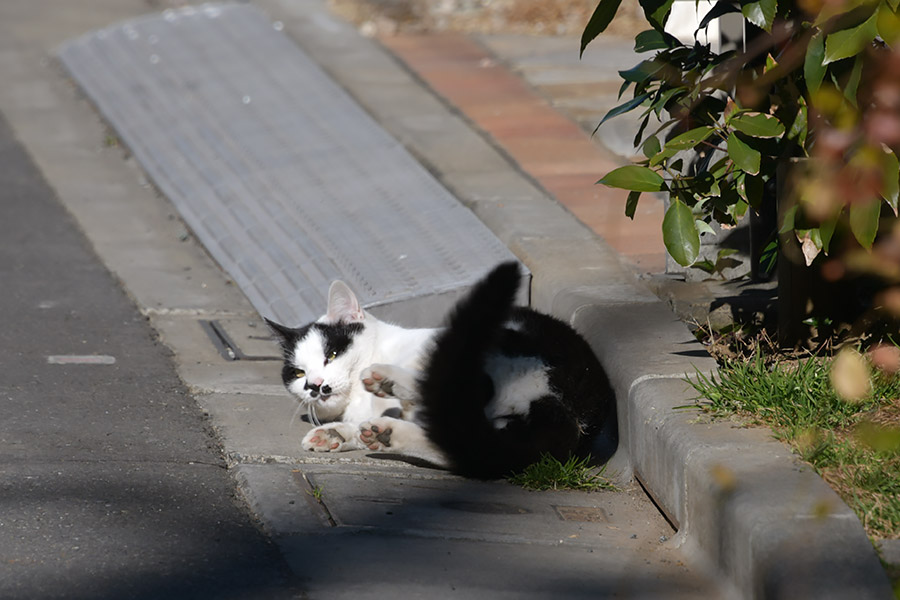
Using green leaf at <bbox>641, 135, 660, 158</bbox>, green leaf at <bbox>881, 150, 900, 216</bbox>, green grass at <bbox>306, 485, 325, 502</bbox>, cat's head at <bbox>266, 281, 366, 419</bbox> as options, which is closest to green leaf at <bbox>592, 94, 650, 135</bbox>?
green leaf at <bbox>641, 135, 660, 158</bbox>

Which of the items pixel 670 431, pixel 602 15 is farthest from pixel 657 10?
pixel 670 431

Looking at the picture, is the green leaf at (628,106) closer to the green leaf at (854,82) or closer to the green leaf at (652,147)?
the green leaf at (652,147)

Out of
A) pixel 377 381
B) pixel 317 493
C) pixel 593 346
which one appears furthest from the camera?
pixel 593 346

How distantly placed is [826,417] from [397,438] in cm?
130

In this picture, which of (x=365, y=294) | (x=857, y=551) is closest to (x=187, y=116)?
(x=365, y=294)

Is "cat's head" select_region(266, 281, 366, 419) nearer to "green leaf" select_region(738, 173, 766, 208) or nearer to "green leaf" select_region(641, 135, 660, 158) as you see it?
"green leaf" select_region(641, 135, 660, 158)

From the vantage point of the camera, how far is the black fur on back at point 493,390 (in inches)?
129

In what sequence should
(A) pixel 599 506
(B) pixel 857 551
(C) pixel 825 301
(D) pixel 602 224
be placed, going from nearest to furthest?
(B) pixel 857 551
(A) pixel 599 506
(C) pixel 825 301
(D) pixel 602 224

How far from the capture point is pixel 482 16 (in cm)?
885

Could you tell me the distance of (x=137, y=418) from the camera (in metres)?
3.87

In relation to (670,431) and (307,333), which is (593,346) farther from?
(307,333)

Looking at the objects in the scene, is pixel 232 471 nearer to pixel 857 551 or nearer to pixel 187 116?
pixel 857 551

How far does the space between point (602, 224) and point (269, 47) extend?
3520 mm

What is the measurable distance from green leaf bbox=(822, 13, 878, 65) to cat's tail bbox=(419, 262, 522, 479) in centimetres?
102
